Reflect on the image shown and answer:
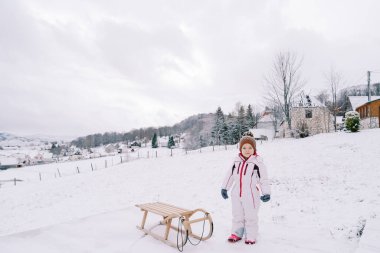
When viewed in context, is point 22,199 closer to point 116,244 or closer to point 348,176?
point 116,244

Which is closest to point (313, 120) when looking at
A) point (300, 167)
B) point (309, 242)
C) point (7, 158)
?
point (300, 167)

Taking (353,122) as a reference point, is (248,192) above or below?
below

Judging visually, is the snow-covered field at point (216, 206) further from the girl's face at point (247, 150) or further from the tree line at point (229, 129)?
the tree line at point (229, 129)

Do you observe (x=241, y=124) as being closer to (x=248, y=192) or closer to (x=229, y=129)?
(x=229, y=129)

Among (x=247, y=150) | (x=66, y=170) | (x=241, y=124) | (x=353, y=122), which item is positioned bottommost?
(x=66, y=170)

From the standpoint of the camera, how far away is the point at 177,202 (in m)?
13.3

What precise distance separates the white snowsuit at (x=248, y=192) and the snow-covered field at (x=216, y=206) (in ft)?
1.06

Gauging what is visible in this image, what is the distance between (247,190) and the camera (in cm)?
531

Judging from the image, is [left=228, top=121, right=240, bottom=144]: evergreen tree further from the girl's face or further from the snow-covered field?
the girl's face

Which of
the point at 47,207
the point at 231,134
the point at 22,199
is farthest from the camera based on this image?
the point at 231,134

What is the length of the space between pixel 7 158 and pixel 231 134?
84035 mm

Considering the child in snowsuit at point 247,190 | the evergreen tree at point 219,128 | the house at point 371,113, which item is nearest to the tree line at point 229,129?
the evergreen tree at point 219,128

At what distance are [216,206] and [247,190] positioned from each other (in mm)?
6306

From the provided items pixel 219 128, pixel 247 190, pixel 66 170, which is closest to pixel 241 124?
pixel 219 128
